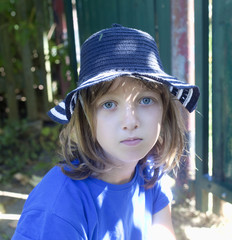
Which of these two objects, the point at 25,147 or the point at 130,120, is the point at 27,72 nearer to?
the point at 25,147

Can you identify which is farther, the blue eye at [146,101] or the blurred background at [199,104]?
the blurred background at [199,104]

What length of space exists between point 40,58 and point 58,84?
601 millimetres

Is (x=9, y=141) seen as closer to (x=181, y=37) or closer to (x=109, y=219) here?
(x=181, y=37)

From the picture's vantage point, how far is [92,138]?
155 centimetres

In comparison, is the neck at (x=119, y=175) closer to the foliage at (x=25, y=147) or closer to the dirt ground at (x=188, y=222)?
the dirt ground at (x=188, y=222)

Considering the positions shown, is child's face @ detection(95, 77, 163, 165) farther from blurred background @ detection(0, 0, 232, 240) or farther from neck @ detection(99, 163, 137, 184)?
blurred background @ detection(0, 0, 232, 240)

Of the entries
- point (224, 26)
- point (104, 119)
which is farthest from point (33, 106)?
point (104, 119)

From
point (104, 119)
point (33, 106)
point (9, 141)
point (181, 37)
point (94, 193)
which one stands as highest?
point (181, 37)

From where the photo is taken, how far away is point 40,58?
4805 millimetres

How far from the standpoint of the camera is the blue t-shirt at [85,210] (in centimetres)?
131

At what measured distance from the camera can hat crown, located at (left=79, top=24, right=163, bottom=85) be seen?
52.7 inches

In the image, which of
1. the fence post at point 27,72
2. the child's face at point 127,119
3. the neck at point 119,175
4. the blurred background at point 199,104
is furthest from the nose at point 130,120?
the fence post at point 27,72

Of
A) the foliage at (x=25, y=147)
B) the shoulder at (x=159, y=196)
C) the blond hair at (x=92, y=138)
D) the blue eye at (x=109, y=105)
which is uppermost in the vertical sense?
the blue eye at (x=109, y=105)

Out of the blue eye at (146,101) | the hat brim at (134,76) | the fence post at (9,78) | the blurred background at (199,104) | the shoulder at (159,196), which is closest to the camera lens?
the hat brim at (134,76)
